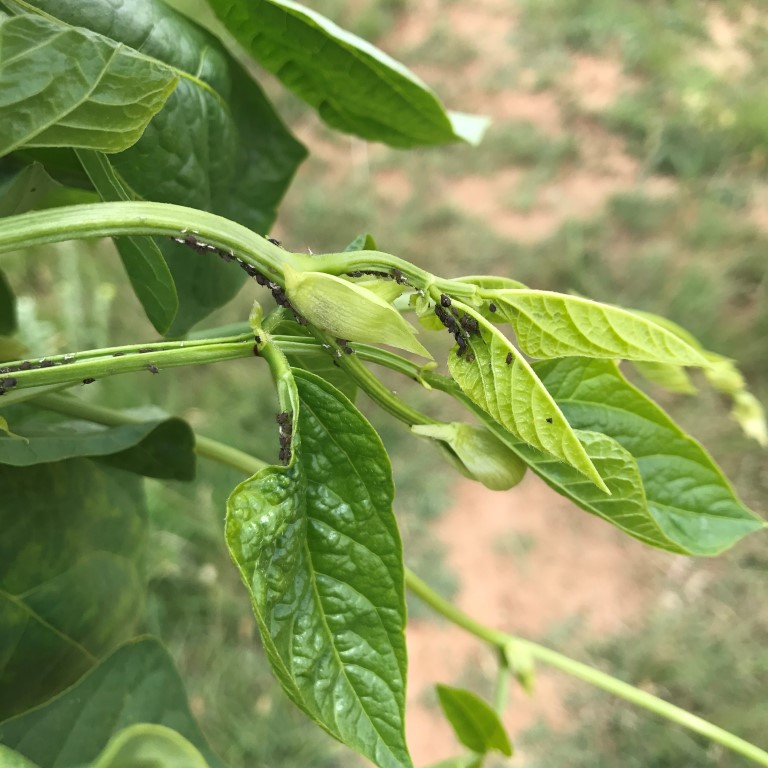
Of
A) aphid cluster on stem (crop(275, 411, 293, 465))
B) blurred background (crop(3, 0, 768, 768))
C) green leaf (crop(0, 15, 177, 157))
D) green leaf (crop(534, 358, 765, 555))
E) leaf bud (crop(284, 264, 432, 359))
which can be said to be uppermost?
green leaf (crop(0, 15, 177, 157))

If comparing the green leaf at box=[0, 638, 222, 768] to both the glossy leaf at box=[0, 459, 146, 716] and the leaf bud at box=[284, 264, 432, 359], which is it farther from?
the leaf bud at box=[284, 264, 432, 359]

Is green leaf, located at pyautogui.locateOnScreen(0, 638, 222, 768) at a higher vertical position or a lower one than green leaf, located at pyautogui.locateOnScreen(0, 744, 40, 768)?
lower

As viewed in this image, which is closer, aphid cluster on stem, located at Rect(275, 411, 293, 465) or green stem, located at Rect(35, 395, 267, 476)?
aphid cluster on stem, located at Rect(275, 411, 293, 465)

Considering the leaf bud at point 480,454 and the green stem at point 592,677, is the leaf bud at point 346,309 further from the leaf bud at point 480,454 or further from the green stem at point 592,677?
the green stem at point 592,677

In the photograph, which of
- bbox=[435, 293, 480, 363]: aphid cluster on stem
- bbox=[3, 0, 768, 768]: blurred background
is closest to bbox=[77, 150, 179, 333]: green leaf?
bbox=[435, 293, 480, 363]: aphid cluster on stem

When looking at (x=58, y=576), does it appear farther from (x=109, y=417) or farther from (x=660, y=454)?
(x=660, y=454)

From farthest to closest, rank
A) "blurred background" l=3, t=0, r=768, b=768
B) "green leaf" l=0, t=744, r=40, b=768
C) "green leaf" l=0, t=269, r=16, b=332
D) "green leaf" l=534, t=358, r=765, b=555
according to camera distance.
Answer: "blurred background" l=3, t=0, r=768, b=768, "green leaf" l=0, t=269, r=16, b=332, "green leaf" l=534, t=358, r=765, b=555, "green leaf" l=0, t=744, r=40, b=768

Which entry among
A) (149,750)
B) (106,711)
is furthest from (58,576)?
(149,750)
